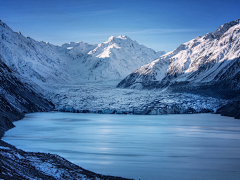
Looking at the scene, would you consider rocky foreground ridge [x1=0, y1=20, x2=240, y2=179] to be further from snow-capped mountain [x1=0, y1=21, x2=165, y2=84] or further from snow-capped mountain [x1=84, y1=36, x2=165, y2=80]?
snow-capped mountain [x1=84, y1=36, x2=165, y2=80]

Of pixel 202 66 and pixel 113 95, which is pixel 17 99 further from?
pixel 202 66

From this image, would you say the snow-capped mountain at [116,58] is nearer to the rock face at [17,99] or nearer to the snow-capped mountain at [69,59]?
the snow-capped mountain at [69,59]

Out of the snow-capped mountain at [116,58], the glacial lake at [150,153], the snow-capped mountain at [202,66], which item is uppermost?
the snow-capped mountain at [116,58]

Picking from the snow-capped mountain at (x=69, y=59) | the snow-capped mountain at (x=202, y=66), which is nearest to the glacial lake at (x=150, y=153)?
the snow-capped mountain at (x=202, y=66)

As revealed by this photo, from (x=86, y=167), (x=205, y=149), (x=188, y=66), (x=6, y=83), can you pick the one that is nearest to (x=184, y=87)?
(x=188, y=66)

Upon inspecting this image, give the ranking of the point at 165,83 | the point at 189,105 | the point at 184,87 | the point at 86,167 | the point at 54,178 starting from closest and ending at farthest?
the point at 54,178, the point at 86,167, the point at 189,105, the point at 184,87, the point at 165,83

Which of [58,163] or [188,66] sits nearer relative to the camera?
[58,163]

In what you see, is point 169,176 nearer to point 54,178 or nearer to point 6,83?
point 54,178
